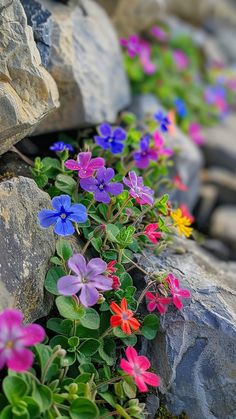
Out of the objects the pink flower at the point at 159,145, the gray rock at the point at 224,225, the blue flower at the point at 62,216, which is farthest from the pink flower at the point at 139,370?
the gray rock at the point at 224,225

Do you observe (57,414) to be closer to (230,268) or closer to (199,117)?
(230,268)

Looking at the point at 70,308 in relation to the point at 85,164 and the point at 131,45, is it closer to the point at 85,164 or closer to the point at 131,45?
the point at 85,164

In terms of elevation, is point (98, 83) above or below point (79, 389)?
above

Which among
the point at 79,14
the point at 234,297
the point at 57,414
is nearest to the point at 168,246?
the point at 234,297

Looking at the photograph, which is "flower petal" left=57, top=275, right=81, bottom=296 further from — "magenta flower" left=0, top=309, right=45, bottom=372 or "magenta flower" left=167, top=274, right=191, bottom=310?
"magenta flower" left=167, top=274, right=191, bottom=310

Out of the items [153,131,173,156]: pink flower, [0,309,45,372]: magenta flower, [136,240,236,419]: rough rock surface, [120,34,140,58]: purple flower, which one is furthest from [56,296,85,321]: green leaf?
[120,34,140,58]: purple flower

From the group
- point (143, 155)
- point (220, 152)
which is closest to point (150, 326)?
point (143, 155)

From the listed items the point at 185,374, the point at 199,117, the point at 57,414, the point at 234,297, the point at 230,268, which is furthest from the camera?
the point at 199,117

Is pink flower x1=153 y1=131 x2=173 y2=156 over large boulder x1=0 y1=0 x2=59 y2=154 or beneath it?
beneath
